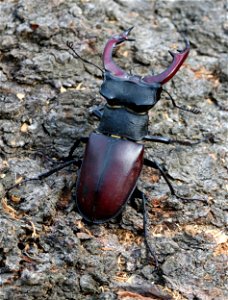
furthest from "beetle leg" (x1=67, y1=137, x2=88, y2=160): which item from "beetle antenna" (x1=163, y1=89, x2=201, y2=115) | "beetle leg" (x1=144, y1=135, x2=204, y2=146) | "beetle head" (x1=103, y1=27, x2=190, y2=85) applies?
"beetle antenna" (x1=163, y1=89, x2=201, y2=115)

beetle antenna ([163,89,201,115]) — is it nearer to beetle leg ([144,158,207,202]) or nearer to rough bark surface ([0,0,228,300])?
rough bark surface ([0,0,228,300])

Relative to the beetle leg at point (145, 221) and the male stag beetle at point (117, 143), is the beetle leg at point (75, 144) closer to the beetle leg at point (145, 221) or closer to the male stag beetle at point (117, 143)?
the male stag beetle at point (117, 143)

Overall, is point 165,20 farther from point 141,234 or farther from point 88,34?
point 141,234

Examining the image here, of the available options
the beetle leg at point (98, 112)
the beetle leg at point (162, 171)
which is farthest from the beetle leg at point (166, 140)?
the beetle leg at point (98, 112)

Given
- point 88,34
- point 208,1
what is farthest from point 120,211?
point 208,1

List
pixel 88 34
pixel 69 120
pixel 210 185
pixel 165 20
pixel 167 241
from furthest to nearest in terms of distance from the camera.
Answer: pixel 165 20 < pixel 88 34 < pixel 69 120 < pixel 210 185 < pixel 167 241

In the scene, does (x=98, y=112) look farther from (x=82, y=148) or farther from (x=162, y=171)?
(x=162, y=171)
